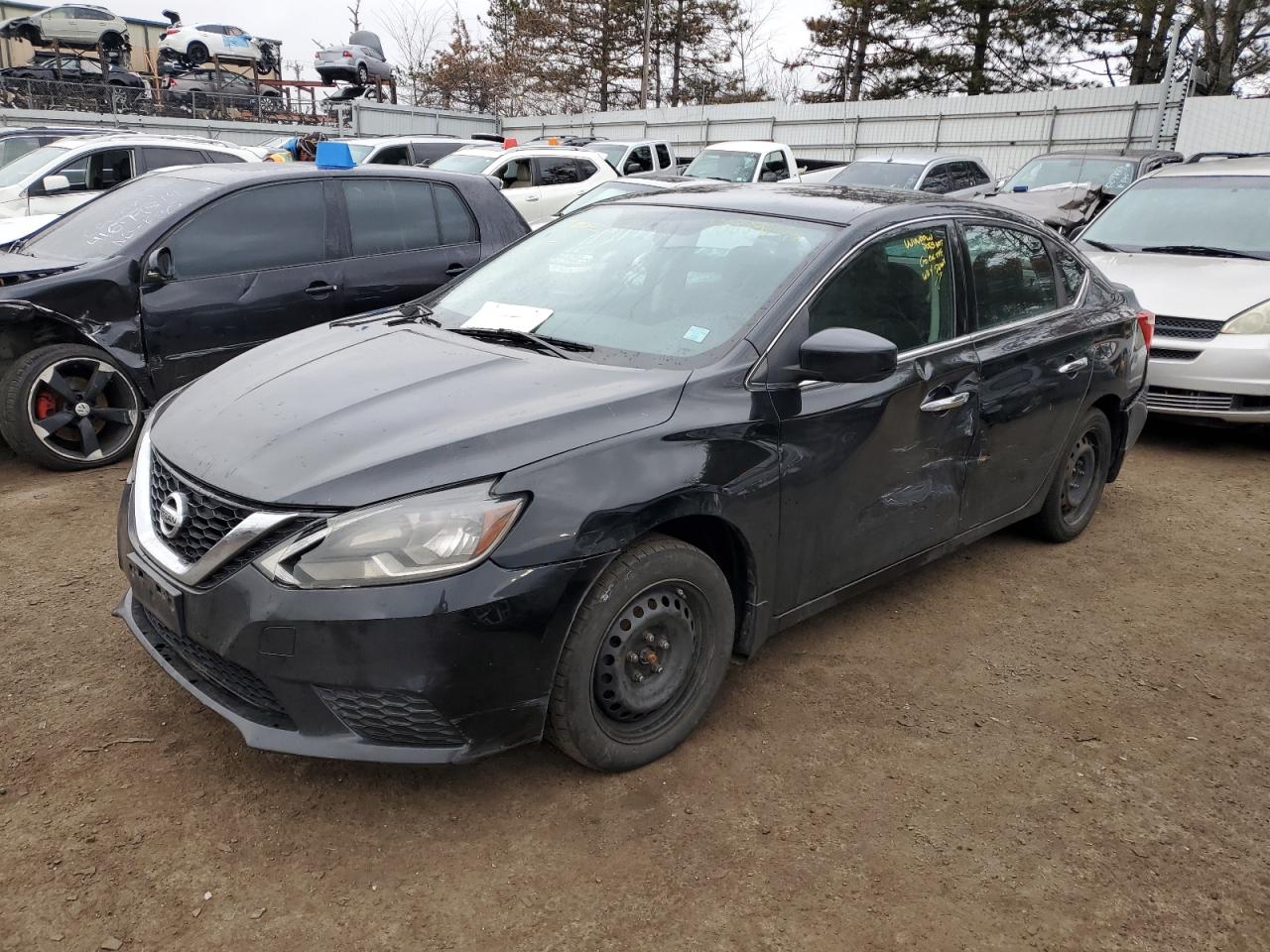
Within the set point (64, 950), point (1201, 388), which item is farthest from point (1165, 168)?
point (64, 950)

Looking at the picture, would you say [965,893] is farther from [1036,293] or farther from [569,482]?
[1036,293]

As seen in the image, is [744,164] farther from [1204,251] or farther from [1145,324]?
[1145,324]

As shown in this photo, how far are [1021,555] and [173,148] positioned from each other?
1033 centimetres

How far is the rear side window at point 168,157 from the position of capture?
10.9 m

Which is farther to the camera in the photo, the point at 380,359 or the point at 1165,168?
the point at 1165,168

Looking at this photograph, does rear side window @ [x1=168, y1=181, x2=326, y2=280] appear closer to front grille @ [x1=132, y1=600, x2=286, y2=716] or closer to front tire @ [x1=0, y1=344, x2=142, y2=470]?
front tire @ [x1=0, y1=344, x2=142, y2=470]

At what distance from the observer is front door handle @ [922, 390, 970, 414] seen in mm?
3590

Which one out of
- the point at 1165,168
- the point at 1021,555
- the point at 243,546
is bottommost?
the point at 1021,555

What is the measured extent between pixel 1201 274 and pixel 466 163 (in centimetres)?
1007

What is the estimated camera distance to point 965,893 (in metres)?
2.51

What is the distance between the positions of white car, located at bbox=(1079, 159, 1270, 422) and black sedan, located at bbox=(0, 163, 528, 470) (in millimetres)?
4768

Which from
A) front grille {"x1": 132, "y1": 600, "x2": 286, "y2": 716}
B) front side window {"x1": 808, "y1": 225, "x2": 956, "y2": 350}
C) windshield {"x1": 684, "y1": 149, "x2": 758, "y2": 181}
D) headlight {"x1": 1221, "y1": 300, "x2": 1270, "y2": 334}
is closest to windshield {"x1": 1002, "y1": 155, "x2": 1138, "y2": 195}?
windshield {"x1": 684, "y1": 149, "x2": 758, "y2": 181}

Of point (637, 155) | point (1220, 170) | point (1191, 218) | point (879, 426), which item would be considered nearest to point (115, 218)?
point (879, 426)

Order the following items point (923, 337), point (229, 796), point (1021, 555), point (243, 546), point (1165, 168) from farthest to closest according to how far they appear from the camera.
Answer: point (1165, 168), point (1021, 555), point (923, 337), point (229, 796), point (243, 546)
